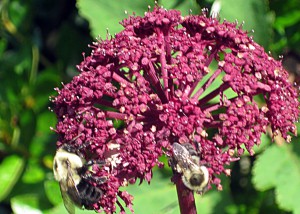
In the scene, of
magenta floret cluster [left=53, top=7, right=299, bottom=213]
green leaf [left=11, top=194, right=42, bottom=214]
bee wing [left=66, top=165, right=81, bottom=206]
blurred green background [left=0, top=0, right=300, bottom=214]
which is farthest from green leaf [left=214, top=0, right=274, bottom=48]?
green leaf [left=11, top=194, right=42, bottom=214]

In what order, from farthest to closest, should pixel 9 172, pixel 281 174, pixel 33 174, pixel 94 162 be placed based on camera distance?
pixel 33 174 < pixel 9 172 < pixel 281 174 < pixel 94 162

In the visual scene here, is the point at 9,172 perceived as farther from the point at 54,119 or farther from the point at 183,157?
the point at 183,157

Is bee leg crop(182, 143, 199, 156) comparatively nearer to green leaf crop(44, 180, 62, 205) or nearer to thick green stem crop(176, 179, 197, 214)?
thick green stem crop(176, 179, 197, 214)

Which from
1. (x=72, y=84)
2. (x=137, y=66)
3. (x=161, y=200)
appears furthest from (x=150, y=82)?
(x=161, y=200)

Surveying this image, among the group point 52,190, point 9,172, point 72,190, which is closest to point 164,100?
point 72,190

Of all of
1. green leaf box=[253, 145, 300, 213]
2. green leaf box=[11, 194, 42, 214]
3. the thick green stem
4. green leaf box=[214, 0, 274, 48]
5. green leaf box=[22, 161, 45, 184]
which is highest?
green leaf box=[214, 0, 274, 48]

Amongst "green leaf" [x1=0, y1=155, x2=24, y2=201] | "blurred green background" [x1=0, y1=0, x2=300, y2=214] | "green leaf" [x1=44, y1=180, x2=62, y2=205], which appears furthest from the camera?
"green leaf" [x1=0, y1=155, x2=24, y2=201]
